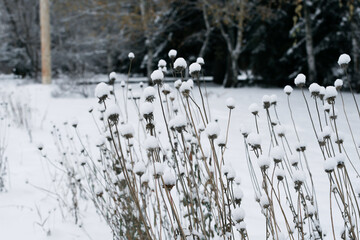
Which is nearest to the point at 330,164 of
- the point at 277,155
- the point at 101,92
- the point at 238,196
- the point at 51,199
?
the point at 277,155

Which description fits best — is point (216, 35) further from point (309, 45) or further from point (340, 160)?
point (340, 160)

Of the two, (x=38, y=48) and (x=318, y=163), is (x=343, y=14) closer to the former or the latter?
(x=318, y=163)

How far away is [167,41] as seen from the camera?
1360 cm

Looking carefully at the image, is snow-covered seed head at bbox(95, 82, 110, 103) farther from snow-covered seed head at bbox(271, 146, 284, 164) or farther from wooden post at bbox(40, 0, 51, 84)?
wooden post at bbox(40, 0, 51, 84)

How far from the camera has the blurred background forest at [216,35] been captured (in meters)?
9.99

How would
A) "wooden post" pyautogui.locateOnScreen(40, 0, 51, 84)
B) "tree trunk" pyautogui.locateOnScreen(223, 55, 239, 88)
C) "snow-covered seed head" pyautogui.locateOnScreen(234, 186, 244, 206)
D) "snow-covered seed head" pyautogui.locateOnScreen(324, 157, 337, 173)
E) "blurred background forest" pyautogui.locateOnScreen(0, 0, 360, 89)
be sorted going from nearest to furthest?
1. "snow-covered seed head" pyautogui.locateOnScreen(324, 157, 337, 173)
2. "snow-covered seed head" pyautogui.locateOnScreen(234, 186, 244, 206)
3. "blurred background forest" pyautogui.locateOnScreen(0, 0, 360, 89)
4. "tree trunk" pyautogui.locateOnScreen(223, 55, 239, 88)
5. "wooden post" pyautogui.locateOnScreen(40, 0, 51, 84)

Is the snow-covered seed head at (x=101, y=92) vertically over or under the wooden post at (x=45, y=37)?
under

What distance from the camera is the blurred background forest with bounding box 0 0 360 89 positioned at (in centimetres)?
999

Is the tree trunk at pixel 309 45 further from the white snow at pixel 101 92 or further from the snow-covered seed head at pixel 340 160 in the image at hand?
the white snow at pixel 101 92

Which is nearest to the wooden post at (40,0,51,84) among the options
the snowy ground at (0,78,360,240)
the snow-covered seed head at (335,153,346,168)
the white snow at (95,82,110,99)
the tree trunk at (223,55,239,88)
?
the tree trunk at (223,55,239,88)

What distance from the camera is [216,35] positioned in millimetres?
13016

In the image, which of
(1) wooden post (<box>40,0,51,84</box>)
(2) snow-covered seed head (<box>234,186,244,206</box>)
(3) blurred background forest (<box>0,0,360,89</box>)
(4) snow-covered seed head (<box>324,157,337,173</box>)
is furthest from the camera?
(1) wooden post (<box>40,0,51,84</box>)

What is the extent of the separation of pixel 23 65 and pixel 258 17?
11.3m

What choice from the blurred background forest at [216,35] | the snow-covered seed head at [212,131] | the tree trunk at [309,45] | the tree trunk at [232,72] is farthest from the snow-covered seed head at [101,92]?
the tree trunk at [232,72]
